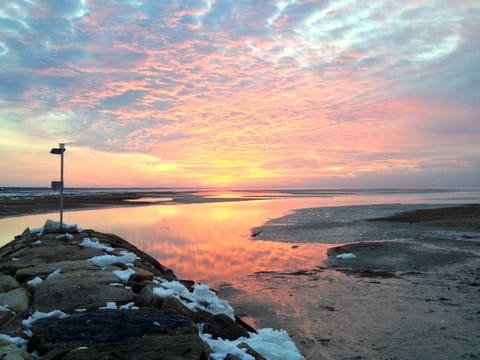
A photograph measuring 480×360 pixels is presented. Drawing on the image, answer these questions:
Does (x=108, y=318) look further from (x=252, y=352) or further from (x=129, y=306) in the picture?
(x=252, y=352)

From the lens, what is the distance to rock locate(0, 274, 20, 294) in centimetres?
668

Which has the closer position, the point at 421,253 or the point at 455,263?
the point at 455,263

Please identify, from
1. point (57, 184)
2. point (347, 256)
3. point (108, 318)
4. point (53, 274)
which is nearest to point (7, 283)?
point (53, 274)

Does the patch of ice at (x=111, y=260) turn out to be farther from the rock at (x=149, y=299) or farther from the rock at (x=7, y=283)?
the rock at (x=149, y=299)

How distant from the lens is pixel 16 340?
4.41m

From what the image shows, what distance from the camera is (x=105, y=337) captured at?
14.6 feet

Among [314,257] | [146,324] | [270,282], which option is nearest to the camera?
[146,324]

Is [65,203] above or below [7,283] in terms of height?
below

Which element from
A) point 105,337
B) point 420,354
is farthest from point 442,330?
point 105,337

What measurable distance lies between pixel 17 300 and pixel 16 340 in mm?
1621

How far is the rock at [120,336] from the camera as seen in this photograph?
412 cm

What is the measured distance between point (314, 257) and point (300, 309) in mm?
6494

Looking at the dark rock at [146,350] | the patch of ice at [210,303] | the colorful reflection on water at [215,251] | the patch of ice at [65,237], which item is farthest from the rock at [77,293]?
the colorful reflection on water at [215,251]

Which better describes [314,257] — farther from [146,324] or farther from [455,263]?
[146,324]
